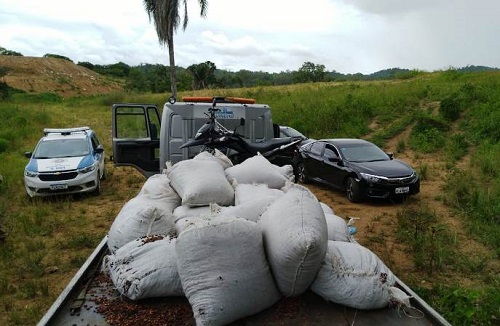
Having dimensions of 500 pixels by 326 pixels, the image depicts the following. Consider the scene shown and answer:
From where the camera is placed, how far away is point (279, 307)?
2330 millimetres

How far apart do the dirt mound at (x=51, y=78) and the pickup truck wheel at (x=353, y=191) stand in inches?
2202

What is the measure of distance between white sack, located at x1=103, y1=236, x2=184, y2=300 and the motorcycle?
2853mm

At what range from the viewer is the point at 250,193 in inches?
148

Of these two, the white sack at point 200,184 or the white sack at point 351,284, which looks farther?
the white sack at point 200,184

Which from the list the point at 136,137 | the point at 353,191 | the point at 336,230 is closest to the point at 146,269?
the point at 336,230

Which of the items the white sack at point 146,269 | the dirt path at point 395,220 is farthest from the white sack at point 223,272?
the dirt path at point 395,220

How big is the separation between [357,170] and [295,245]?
7.35m

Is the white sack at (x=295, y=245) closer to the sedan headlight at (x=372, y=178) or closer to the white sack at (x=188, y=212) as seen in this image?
the white sack at (x=188, y=212)

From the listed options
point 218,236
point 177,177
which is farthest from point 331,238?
point 177,177

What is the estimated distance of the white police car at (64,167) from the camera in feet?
31.3

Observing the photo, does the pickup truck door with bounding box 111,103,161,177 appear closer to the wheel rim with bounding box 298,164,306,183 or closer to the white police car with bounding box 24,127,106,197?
the white police car with bounding box 24,127,106,197

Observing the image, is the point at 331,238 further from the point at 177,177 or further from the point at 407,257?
the point at 407,257

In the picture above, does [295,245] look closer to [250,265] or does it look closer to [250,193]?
[250,265]

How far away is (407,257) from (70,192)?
744cm
